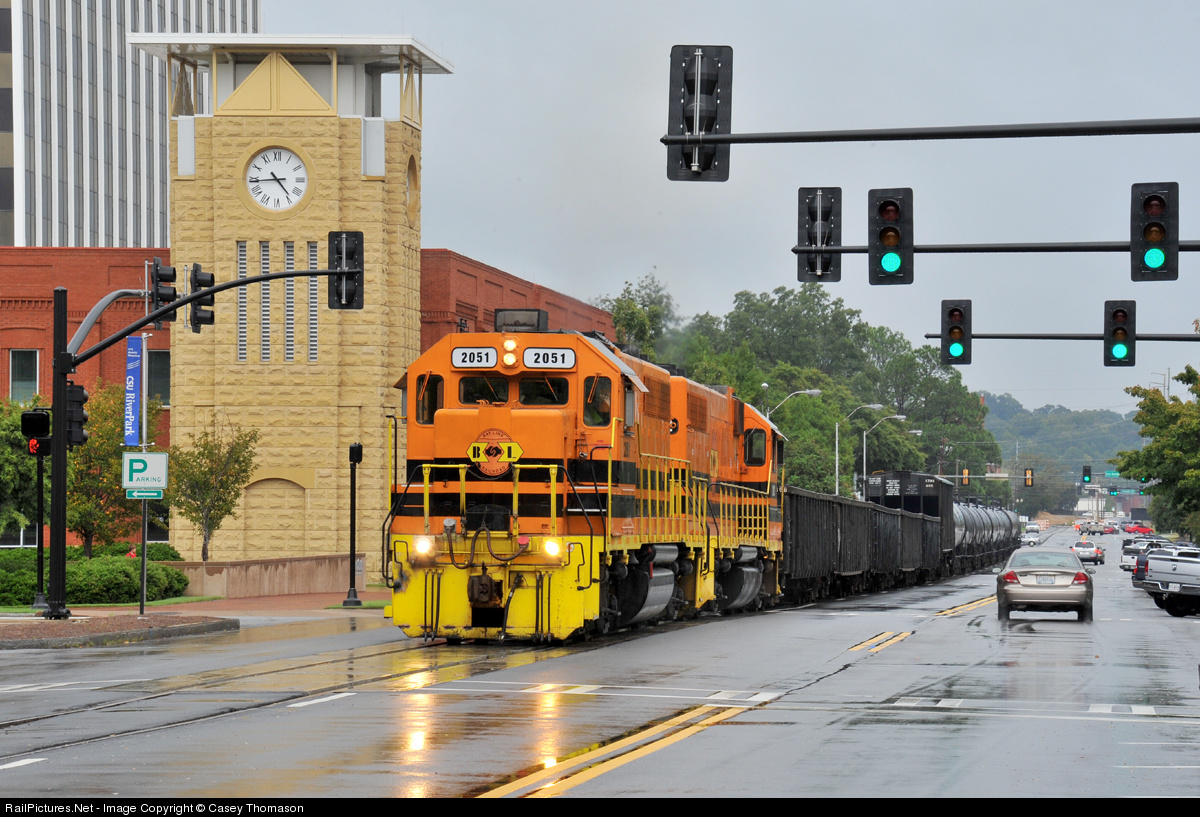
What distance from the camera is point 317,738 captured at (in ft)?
40.5

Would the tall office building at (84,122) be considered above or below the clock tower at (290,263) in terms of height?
above

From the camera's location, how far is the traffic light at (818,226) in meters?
21.7

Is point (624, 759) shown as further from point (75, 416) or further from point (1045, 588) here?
point (1045, 588)

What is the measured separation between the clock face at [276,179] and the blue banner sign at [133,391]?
8511mm

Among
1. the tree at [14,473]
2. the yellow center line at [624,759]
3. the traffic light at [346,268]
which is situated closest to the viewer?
the yellow center line at [624,759]

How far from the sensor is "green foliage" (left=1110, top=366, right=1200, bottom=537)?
197ft

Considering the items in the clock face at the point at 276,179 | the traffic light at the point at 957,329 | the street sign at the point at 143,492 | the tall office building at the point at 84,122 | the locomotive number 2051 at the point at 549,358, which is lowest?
the street sign at the point at 143,492

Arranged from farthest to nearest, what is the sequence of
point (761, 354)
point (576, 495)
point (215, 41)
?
1. point (761, 354)
2. point (215, 41)
3. point (576, 495)

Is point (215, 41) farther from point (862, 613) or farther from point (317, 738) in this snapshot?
point (317, 738)

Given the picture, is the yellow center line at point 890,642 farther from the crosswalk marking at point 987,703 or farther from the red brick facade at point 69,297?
the red brick facade at point 69,297

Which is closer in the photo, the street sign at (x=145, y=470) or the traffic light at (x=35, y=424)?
the traffic light at (x=35, y=424)

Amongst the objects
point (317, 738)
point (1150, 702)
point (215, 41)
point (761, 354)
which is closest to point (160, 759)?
point (317, 738)

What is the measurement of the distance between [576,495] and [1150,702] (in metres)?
8.33

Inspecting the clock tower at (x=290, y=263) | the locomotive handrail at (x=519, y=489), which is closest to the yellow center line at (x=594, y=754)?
the locomotive handrail at (x=519, y=489)
